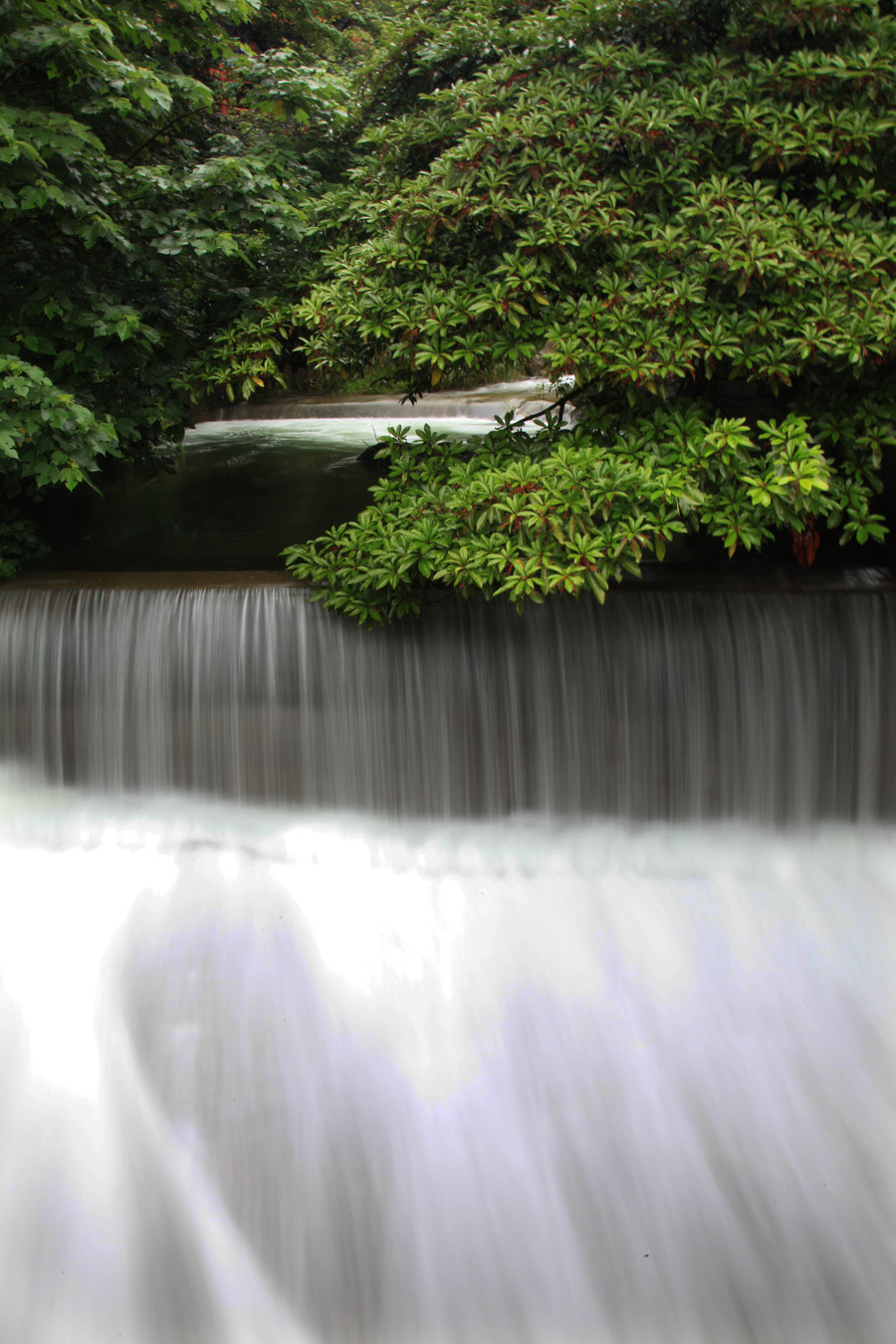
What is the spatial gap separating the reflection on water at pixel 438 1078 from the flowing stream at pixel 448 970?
0.02 m

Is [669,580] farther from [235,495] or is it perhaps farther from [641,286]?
[235,495]

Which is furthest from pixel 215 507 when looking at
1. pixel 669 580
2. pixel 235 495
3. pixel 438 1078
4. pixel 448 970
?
pixel 438 1078

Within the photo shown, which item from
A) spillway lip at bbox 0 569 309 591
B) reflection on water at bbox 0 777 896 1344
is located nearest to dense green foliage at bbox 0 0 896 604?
spillway lip at bbox 0 569 309 591

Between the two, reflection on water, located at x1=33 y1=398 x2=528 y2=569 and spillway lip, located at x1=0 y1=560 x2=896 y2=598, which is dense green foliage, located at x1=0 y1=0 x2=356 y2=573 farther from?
reflection on water, located at x1=33 y1=398 x2=528 y2=569


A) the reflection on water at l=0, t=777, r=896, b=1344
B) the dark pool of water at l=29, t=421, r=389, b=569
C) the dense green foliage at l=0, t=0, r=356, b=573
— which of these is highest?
the dense green foliage at l=0, t=0, r=356, b=573

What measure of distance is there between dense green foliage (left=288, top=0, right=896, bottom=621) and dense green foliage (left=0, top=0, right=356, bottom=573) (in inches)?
46.2

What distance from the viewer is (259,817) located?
520 centimetres

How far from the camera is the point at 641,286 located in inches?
170

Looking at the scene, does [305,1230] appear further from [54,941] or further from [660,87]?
[660,87]

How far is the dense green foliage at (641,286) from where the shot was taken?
4078 mm

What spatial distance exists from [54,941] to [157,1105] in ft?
3.41

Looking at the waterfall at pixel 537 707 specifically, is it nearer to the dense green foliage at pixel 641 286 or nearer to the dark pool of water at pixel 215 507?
the dense green foliage at pixel 641 286

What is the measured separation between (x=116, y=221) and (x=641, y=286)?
10.7 ft

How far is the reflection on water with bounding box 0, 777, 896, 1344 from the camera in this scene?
357 centimetres
